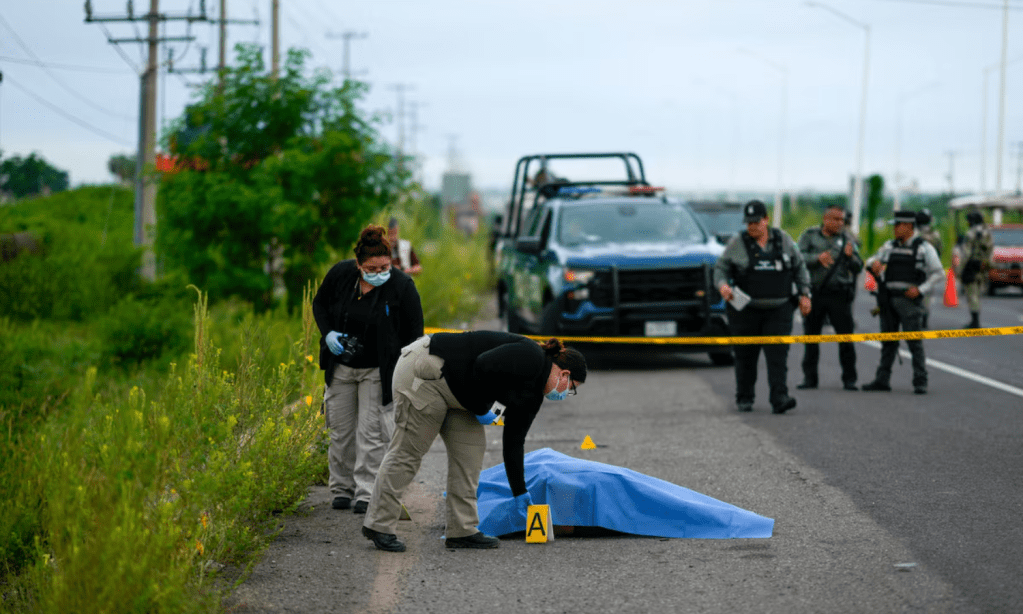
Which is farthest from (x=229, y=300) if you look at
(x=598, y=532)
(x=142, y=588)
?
(x=142, y=588)

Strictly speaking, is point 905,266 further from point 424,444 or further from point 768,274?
point 424,444

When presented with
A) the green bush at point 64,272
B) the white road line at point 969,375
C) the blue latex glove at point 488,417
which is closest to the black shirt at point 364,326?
the blue latex glove at point 488,417

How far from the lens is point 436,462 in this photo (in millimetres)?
9633

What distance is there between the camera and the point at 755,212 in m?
11.6

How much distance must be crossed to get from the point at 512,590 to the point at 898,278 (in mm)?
8186

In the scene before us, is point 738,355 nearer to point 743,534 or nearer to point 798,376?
point 798,376

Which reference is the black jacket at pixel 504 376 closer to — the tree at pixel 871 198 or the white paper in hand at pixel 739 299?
the white paper in hand at pixel 739 299

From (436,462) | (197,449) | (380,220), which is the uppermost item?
(380,220)

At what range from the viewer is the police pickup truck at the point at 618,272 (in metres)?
14.5

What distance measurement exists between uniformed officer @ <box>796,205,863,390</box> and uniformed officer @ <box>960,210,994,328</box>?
6939 millimetres

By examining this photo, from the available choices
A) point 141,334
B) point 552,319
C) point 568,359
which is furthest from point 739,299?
point 141,334

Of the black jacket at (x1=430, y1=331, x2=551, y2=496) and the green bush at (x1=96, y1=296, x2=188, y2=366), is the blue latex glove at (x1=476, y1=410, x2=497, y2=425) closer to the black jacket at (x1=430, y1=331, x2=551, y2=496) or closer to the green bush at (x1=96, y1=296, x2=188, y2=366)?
the black jacket at (x1=430, y1=331, x2=551, y2=496)

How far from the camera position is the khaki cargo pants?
6633 millimetres

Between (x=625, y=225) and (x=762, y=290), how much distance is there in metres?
4.37
